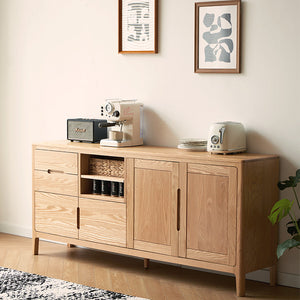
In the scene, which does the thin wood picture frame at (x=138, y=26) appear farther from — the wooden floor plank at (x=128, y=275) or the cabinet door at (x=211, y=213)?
the wooden floor plank at (x=128, y=275)

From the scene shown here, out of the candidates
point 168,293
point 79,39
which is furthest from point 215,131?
point 79,39

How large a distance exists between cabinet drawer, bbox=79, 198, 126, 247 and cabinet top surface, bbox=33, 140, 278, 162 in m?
0.35

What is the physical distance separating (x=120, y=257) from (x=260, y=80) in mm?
1665

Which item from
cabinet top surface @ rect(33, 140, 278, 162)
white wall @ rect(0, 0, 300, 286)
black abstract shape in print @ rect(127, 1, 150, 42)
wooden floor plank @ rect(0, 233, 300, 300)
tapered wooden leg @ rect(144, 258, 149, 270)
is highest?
black abstract shape in print @ rect(127, 1, 150, 42)

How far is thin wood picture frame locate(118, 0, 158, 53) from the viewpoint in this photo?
437 centimetres

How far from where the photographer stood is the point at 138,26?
14.6ft

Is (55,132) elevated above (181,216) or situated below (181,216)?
above

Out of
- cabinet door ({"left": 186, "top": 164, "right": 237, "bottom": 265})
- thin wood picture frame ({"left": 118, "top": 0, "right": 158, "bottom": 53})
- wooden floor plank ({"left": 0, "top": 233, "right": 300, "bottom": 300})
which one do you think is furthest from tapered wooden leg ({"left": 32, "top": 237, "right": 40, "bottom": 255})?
thin wood picture frame ({"left": 118, "top": 0, "right": 158, "bottom": 53})

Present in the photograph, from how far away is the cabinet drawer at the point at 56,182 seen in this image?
4.36m

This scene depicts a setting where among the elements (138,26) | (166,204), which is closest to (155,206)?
(166,204)

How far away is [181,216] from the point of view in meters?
3.91

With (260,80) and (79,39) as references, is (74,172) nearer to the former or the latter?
(79,39)

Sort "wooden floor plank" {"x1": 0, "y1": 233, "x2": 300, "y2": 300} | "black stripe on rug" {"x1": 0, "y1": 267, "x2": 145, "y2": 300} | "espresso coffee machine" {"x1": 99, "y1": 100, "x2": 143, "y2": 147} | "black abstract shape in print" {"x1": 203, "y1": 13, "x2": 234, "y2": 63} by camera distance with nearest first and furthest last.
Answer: "black stripe on rug" {"x1": 0, "y1": 267, "x2": 145, "y2": 300} → "wooden floor plank" {"x1": 0, "y1": 233, "x2": 300, "y2": 300} → "black abstract shape in print" {"x1": 203, "y1": 13, "x2": 234, "y2": 63} → "espresso coffee machine" {"x1": 99, "y1": 100, "x2": 143, "y2": 147}

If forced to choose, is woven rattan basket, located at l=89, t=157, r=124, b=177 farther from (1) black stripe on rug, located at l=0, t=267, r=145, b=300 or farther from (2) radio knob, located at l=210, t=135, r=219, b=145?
(1) black stripe on rug, located at l=0, t=267, r=145, b=300
